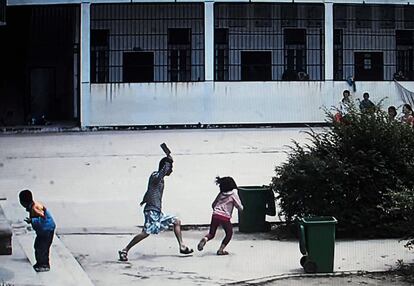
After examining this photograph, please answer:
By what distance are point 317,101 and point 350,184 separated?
2205cm

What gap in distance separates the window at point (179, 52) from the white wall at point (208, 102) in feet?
6.78

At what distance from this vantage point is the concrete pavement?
10.1 m

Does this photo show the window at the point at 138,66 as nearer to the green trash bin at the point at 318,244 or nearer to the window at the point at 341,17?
the window at the point at 341,17

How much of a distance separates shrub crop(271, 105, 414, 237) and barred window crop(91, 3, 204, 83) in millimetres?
22034

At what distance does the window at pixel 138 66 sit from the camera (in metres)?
34.9

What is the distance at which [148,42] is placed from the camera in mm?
35250

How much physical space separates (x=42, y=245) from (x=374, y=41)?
29.7 meters

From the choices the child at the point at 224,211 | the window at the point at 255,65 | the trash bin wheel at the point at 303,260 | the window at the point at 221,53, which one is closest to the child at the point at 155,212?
the child at the point at 224,211

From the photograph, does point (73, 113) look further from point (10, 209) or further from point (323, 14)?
point (10, 209)

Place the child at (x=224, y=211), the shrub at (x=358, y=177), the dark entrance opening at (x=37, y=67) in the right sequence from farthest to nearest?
1. the dark entrance opening at (x=37, y=67)
2. the shrub at (x=358, y=177)
3. the child at (x=224, y=211)

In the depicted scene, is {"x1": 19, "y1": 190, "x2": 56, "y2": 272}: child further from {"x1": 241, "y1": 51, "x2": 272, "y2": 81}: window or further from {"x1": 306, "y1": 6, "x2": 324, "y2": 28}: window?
{"x1": 306, "y1": 6, "x2": 324, "y2": 28}: window

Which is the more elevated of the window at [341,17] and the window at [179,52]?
the window at [341,17]

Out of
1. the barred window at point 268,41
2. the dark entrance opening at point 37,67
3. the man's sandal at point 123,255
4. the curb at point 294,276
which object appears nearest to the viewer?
the curb at point 294,276

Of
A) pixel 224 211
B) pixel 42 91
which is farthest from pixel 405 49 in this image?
pixel 224 211
